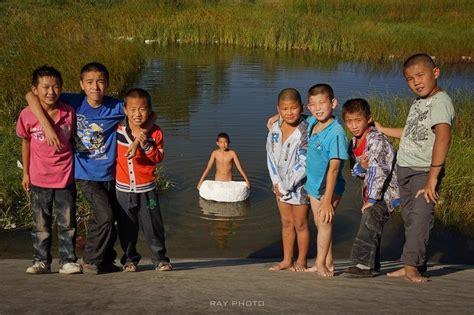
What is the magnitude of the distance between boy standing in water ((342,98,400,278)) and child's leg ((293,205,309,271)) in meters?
0.38

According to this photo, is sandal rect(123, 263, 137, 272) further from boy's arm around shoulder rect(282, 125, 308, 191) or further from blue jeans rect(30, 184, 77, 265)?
boy's arm around shoulder rect(282, 125, 308, 191)

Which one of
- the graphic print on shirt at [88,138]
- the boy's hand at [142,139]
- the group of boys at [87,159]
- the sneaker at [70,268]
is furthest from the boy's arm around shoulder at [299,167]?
the sneaker at [70,268]

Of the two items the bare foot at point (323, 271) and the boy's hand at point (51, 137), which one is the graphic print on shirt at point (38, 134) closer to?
the boy's hand at point (51, 137)

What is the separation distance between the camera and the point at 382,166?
14.0 feet

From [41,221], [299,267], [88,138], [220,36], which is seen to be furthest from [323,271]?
[220,36]

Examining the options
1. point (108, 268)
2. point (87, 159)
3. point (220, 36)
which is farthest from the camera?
point (220, 36)

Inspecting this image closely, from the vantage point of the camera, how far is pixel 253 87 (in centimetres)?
1511

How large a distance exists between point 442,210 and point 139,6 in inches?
848

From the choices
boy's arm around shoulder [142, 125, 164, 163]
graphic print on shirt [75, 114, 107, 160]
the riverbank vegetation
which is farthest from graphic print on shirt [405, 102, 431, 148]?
the riverbank vegetation

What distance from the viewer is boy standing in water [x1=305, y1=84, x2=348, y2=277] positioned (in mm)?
4129

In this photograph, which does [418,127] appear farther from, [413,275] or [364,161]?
[413,275]

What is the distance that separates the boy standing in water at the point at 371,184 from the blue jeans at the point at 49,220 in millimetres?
1990

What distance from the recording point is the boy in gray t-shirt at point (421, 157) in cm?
395

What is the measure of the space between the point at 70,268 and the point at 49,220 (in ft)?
1.28
